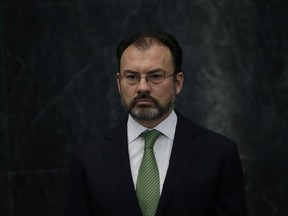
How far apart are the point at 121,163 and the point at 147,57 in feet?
1.69

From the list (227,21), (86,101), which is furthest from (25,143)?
(227,21)

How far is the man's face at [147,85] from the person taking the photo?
3.33 meters

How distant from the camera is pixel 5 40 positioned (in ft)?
17.2

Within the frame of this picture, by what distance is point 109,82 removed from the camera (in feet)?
17.2

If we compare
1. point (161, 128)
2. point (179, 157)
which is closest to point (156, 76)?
point (161, 128)

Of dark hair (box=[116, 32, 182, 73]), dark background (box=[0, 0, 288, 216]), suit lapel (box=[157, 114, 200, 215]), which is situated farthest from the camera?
dark background (box=[0, 0, 288, 216])

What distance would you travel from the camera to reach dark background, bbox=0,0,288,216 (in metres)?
5.15

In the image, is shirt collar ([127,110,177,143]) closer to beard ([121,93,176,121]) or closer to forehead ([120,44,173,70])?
beard ([121,93,176,121])

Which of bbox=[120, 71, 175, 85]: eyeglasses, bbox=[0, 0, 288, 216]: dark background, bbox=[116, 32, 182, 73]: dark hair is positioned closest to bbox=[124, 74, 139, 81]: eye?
bbox=[120, 71, 175, 85]: eyeglasses

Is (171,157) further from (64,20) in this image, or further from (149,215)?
(64,20)

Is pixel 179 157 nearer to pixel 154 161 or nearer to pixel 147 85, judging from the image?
pixel 154 161

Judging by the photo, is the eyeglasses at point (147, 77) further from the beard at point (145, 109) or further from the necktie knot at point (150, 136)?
the necktie knot at point (150, 136)

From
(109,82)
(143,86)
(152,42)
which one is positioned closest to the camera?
(143,86)

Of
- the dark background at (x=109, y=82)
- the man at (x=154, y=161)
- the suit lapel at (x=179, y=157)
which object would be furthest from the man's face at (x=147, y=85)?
the dark background at (x=109, y=82)
